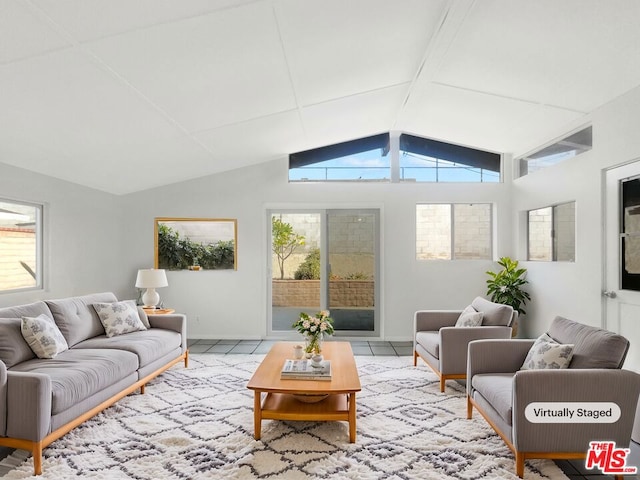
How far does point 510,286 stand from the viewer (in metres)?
5.55

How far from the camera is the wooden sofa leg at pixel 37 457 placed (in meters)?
2.49

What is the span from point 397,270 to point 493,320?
2171 millimetres

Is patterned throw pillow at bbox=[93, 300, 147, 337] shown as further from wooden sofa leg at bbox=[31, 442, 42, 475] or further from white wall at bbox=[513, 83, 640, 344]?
white wall at bbox=[513, 83, 640, 344]

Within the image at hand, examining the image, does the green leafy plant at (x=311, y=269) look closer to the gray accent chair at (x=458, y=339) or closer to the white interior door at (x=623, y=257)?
the gray accent chair at (x=458, y=339)

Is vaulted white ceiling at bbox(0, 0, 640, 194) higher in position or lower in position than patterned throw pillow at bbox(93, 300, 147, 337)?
higher

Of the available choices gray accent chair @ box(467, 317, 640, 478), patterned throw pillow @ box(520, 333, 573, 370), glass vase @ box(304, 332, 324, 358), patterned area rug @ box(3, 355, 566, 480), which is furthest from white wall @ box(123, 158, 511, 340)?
gray accent chair @ box(467, 317, 640, 478)

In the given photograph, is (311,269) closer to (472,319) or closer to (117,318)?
(472,319)

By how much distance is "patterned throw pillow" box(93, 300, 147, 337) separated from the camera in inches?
165

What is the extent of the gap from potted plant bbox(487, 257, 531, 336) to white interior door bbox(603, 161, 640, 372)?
1.68m

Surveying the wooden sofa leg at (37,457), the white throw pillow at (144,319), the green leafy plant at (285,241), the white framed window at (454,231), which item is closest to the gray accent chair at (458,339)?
the white framed window at (454,231)

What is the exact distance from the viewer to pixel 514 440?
245cm

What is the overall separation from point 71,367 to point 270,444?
61.3 inches

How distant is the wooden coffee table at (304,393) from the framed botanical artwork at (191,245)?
3.13 meters

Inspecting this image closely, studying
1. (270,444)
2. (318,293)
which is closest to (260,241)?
(318,293)
